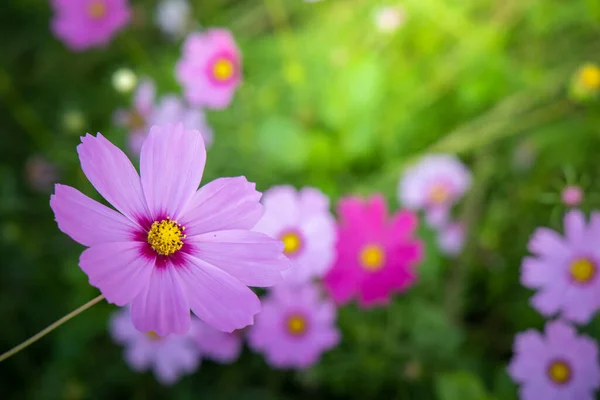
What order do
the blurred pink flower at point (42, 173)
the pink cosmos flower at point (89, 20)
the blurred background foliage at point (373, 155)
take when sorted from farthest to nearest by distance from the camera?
the blurred pink flower at point (42, 173)
the pink cosmos flower at point (89, 20)
the blurred background foliage at point (373, 155)

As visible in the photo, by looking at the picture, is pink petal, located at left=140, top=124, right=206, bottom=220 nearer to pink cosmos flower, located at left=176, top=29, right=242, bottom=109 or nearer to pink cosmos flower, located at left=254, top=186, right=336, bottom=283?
pink cosmos flower, located at left=254, top=186, right=336, bottom=283

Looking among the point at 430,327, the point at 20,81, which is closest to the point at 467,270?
the point at 430,327

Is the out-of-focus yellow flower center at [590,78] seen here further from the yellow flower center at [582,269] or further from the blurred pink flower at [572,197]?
the yellow flower center at [582,269]

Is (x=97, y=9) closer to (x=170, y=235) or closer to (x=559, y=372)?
(x=170, y=235)

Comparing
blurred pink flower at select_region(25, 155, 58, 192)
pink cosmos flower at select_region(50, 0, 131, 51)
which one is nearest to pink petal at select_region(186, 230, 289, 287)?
pink cosmos flower at select_region(50, 0, 131, 51)

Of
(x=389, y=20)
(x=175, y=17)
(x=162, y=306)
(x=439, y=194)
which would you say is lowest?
(x=162, y=306)

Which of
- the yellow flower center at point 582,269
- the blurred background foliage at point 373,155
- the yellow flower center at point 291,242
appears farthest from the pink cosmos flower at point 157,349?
the yellow flower center at point 582,269

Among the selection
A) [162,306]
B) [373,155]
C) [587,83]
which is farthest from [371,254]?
[162,306]
